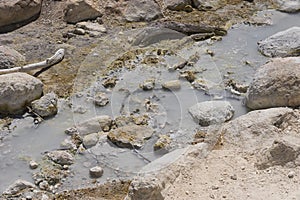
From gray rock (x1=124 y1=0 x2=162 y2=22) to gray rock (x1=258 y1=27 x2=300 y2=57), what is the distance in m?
1.40

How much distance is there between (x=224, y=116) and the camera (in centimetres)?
516

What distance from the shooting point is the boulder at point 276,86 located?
17.0 feet

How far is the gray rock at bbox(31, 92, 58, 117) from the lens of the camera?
5293mm

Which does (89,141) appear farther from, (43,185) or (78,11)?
(78,11)

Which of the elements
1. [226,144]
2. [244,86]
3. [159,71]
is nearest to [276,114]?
[226,144]

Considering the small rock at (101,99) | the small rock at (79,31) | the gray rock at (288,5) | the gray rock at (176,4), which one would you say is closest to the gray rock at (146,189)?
the small rock at (101,99)

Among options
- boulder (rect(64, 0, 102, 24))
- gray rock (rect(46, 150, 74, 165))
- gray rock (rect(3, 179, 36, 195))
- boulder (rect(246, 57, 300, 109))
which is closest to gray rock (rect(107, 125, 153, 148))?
gray rock (rect(46, 150, 74, 165))

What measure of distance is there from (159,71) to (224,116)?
110 cm

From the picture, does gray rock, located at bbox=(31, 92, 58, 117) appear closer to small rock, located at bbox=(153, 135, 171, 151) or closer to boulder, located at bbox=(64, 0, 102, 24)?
small rock, located at bbox=(153, 135, 171, 151)

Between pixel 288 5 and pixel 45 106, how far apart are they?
3.65m

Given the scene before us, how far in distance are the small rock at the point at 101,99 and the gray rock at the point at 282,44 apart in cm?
192

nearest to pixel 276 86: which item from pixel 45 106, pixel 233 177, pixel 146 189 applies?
pixel 233 177

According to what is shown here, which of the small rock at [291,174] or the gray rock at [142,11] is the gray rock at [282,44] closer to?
the gray rock at [142,11]

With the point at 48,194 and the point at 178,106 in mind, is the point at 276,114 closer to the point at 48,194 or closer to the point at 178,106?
the point at 178,106
